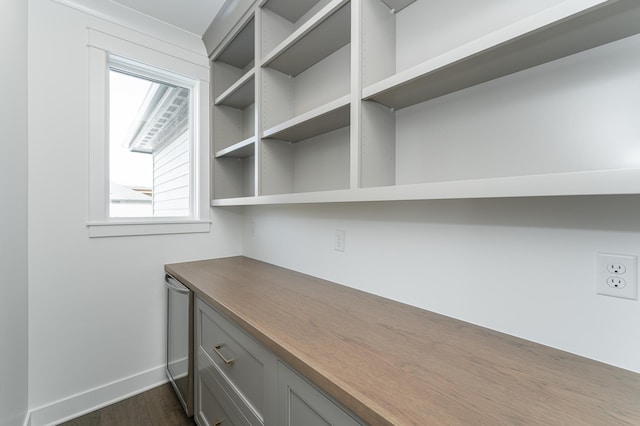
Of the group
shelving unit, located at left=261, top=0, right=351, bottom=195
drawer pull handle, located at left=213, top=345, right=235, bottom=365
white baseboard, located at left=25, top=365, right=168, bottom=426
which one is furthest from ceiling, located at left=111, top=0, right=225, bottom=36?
white baseboard, located at left=25, top=365, right=168, bottom=426

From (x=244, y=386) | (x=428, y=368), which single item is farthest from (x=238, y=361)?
(x=428, y=368)

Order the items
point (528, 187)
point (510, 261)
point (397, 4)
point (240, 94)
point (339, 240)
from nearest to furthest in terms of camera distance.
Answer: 1. point (528, 187)
2. point (510, 261)
3. point (397, 4)
4. point (339, 240)
5. point (240, 94)

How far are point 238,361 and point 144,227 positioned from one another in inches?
52.5

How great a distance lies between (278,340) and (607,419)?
78 centimetres

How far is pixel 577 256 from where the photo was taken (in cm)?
79

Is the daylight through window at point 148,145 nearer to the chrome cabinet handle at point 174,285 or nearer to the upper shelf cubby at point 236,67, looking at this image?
the upper shelf cubby at point 236,67

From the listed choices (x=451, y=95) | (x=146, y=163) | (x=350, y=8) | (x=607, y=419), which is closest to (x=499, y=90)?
(x=451, y=95)

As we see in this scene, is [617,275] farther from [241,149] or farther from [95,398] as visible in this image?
[95,398]

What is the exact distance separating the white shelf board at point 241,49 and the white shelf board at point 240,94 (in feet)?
0.96

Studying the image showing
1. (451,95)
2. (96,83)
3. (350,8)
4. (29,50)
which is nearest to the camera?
(451,95)

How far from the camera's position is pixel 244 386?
107 cm

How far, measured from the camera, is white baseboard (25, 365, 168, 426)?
1588 mm

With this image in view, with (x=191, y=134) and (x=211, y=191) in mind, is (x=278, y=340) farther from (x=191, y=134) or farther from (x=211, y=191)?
(x=191, y=134)

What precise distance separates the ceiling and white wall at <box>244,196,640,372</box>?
1.68 metres
